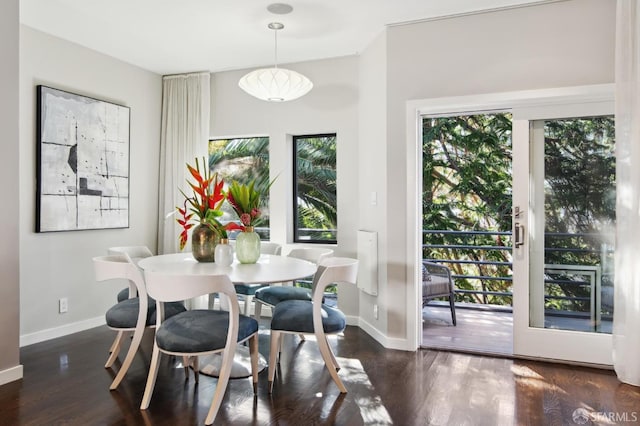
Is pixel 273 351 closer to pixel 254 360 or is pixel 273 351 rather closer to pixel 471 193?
pixel 254 360

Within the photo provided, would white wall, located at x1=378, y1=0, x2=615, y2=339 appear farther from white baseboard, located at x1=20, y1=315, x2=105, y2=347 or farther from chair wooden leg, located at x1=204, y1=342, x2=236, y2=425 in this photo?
white baseboard, located at x1=20, y1=315, x2=105, y2=347

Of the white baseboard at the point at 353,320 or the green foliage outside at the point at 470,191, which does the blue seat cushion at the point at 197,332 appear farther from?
the green foliage outside at the point at 470,191

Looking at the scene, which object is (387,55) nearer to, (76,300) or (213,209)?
(213,209)

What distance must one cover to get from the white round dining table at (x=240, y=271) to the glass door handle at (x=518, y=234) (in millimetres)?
1621

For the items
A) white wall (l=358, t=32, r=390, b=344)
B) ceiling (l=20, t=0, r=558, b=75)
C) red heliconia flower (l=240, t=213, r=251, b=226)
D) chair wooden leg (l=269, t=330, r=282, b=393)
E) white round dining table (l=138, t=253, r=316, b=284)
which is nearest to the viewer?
white round dining table (l=138, t=253, r=316, b=284)

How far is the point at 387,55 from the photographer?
3.73 meters

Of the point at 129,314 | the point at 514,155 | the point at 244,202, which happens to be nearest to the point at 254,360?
the point at 129,314

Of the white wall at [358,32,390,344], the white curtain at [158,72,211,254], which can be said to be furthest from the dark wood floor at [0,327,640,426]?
the white curtain at [158,72,211,254]

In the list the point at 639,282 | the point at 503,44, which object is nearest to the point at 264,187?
the point at 503,44

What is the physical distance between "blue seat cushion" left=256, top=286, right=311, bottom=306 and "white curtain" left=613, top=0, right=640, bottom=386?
2.21 meters

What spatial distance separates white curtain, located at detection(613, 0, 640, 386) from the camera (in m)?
2.85

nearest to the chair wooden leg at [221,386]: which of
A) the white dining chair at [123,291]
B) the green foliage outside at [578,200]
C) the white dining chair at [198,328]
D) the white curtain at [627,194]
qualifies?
the white dining chair at [198,328]

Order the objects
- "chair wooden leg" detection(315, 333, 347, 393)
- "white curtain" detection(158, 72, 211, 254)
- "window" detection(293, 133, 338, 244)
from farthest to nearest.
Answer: "white curtain" detection(158, 72, 211, 254)
"window" detection(293, 133, 338, 244)
"chair wooden leg" detection(315, 333, 347, 393)

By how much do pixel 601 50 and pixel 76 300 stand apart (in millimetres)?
4858
